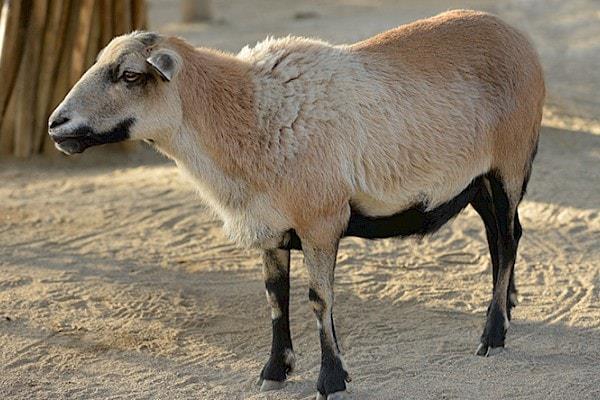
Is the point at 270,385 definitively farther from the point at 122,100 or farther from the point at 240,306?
the point at 122,100

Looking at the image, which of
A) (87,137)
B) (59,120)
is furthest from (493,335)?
(59,120)

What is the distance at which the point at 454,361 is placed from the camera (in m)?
7.30

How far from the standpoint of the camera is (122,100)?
629 cm

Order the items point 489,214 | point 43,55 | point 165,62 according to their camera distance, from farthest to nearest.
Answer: point 43,55 < point 489,214 < point 165,62

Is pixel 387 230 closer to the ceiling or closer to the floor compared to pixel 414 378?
closer to the ceiling

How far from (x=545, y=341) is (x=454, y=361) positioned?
2.47 ft

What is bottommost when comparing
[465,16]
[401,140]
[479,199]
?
[479,199]

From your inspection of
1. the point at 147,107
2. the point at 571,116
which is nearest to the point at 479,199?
the point at 147,107

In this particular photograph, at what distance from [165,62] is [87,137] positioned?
0.63 meters

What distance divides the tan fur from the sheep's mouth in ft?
0.30

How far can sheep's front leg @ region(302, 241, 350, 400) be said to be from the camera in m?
6.59

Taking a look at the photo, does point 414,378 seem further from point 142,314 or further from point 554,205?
point 554,205

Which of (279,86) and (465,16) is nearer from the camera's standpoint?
(279,86)

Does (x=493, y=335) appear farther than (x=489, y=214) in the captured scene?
No
